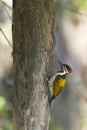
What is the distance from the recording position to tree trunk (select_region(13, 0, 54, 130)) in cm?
210

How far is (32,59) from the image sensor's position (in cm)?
215

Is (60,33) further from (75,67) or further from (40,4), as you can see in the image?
(40,4)

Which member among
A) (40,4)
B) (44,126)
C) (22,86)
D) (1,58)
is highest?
(1,58)

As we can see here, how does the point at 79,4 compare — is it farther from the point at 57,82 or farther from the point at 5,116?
the point at 57,82

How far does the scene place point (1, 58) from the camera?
4531mm

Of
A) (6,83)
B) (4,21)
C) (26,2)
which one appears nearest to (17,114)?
(26,2)

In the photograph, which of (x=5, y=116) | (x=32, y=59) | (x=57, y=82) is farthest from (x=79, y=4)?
(x=32, y=59)

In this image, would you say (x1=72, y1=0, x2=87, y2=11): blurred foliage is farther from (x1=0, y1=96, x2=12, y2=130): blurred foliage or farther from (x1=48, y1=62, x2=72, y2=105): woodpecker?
(x1=48, y1=62, x2=72, y2=105): woodpecker

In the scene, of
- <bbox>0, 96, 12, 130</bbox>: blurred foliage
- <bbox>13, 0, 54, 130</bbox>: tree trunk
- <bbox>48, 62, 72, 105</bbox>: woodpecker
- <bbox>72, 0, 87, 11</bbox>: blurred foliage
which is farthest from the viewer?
<bbox>0, 96, 12, 130</bbox>: blurred foliage

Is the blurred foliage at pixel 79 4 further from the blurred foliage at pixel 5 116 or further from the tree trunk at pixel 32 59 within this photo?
the tree trunk at pixel 32 59

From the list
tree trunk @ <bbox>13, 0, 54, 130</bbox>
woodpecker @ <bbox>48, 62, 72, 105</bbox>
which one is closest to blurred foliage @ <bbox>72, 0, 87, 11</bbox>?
woodpecker @ <bbox>48, 62, 72, 105</bbox>

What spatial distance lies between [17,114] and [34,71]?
0.22 m

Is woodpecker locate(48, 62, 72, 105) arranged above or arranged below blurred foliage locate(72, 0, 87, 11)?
below

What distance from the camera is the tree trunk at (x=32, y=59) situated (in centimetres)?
210
